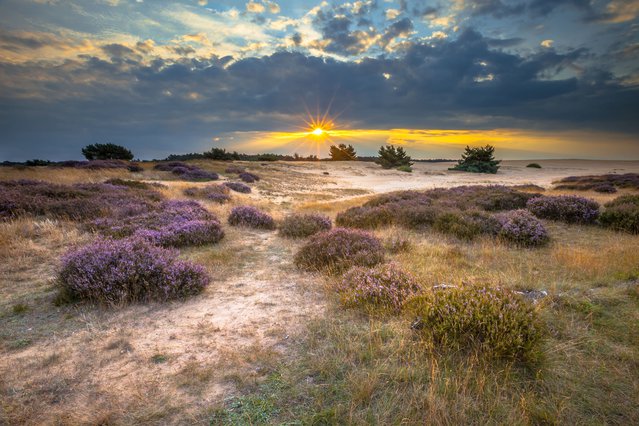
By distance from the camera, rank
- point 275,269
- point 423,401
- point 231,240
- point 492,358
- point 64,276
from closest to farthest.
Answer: point 423,401 < point 492,358 < point 64,276 < point 275,269 < point 231,240

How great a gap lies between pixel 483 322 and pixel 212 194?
51.4 ft

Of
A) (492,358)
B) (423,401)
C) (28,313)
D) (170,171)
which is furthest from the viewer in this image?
(170,171)

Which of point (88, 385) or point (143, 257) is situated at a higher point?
point (143, 257)

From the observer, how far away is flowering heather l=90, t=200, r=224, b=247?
8.41 metres

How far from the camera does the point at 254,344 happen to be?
392 cm

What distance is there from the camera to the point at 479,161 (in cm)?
4853

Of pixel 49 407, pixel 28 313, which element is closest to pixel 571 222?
pixel 49 407

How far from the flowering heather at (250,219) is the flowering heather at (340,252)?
446 cm

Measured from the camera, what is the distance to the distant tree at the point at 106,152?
127ft

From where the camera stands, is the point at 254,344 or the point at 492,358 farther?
the point at 254,344

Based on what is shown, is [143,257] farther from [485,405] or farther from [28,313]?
[485,405]

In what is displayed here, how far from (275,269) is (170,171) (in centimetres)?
2514

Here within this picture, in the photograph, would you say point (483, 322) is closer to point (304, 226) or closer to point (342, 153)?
point (304, 226)

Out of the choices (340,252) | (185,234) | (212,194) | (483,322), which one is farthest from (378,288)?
(212,194)
